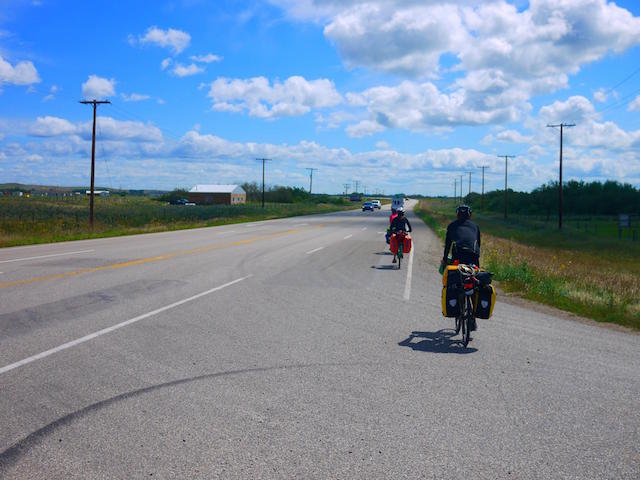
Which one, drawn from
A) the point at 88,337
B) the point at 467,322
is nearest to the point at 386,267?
the point at 467,322

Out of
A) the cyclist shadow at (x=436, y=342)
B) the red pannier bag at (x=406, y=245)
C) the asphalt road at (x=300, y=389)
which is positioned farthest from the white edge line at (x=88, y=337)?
the red pannier bag at (x=406, y=245)

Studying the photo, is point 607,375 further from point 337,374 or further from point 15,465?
point 15,465

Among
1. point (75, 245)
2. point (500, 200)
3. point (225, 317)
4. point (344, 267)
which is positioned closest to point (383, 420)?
point (225, 317)

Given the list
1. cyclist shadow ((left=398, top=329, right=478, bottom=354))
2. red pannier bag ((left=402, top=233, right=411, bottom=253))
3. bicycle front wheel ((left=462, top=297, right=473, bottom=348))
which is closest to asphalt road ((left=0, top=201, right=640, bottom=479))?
cyclist shadow ((left=398, top=329, right=478, bottom=354))

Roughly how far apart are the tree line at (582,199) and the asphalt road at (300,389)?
90.9 meters

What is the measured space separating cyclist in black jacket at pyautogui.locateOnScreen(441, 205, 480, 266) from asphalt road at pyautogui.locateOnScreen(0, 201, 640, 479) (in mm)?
1096

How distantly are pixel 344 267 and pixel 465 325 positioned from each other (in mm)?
9233

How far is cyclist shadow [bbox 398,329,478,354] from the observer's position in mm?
7734

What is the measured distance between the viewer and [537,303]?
40.5ft

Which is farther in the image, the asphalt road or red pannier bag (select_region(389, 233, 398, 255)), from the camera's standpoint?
red pannier bag (select_region(389, 233, 398, 255))

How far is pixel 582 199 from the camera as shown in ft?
343

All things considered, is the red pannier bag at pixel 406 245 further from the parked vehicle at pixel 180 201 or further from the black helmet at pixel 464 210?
the parked vehicle at pixel 180 201

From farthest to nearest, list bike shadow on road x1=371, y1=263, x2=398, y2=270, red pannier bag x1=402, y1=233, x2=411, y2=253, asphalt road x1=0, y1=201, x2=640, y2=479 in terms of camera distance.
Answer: red pannier bag x1=402, y1=233, x2=411, y2=253
bike shadow on road x1=371, y1=263, x2=398, y2=270
asphalt road x1=0, y1=201, x2=640, y2=479

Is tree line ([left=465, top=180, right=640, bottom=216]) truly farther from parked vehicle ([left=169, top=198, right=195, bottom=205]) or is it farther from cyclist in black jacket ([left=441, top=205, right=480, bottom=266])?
cyclist in black jacket ([left=441, top=205, right=480, bottom=266])
